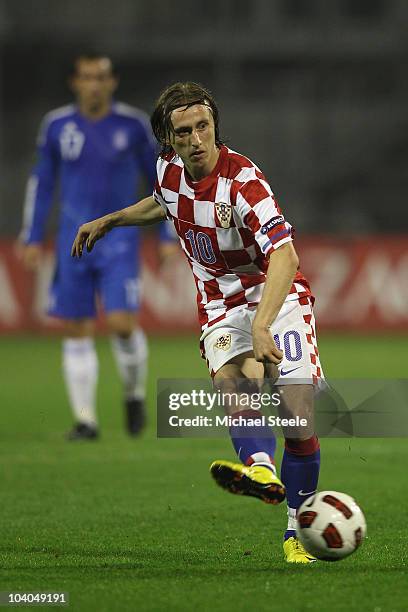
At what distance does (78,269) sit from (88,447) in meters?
1.19

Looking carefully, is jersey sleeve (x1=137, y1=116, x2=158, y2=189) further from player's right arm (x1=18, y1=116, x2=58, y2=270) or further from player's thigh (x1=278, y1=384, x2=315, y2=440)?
player's thigh (x1=278, y1=384, x2=315, y2=440)

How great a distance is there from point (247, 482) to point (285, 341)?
1.97ft

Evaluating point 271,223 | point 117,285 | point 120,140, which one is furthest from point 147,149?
point 271,223

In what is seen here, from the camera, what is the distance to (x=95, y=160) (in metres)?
8.49

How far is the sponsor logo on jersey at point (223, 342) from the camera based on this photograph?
4809mm

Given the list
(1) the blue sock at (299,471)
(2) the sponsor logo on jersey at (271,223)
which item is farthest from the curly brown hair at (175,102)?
(1) the blue sock at (299,471)

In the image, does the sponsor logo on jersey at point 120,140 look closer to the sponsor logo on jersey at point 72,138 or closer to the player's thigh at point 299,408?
the sponsor logo on jersey at point 72,138

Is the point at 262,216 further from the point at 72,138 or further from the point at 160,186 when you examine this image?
the point at 72,138

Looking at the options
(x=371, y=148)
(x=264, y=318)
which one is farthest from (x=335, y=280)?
(x=264, y=318)

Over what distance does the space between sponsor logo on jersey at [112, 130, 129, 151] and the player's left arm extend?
4239 mm

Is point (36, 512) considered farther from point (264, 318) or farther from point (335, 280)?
point (335, 280)

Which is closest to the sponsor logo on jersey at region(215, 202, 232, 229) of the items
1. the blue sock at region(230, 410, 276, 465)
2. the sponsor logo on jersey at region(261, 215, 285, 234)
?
the sponsor logo on jersey at region(261, 215, 285, 234)

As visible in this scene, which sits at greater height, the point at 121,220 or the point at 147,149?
the point at 147,149

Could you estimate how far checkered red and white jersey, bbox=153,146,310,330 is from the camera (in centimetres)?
452
